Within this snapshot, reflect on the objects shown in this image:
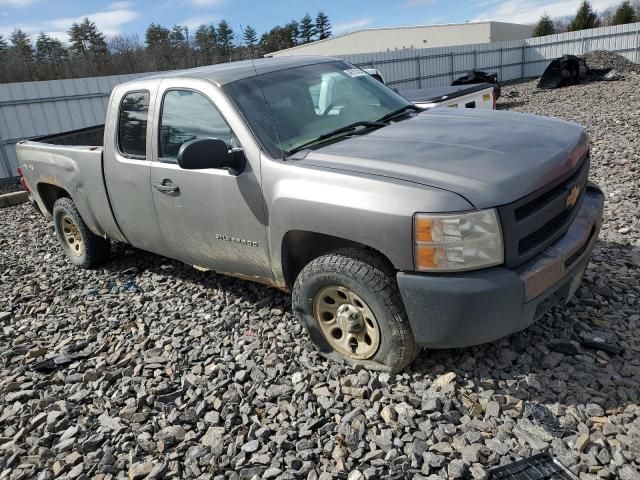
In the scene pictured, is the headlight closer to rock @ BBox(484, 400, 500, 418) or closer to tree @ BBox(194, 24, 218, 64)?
rock @ BBox(484, 400, 500, 418)

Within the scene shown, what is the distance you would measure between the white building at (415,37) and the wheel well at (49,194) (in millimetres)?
53500

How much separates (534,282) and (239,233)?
1.83m

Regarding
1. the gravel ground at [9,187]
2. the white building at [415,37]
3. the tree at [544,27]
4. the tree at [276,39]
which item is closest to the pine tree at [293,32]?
the tree at [276,39]

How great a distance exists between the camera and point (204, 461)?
2572 mm

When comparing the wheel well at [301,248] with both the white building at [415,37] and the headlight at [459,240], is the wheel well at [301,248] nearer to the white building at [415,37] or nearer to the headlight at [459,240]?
the headlight at [459,240]

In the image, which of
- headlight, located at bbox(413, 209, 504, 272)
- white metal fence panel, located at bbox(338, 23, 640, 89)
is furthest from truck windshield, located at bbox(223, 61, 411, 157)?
white metal fence panel, located at bbox(338, 23, 640, 89)

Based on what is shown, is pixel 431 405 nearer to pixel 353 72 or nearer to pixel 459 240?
pixel 459 240

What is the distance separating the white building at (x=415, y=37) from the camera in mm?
57312

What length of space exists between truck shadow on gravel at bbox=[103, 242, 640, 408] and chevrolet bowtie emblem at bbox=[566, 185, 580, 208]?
2.77ft

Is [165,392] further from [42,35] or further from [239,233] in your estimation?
[42,35]

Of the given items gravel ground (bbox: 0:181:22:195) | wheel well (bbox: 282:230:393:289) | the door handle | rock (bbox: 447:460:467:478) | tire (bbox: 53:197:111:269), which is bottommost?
gravel ground (bbox: 0:181:22:195)

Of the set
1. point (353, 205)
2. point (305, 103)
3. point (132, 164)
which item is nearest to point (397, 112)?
point (305, 103)

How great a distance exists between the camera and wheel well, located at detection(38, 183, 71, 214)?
18.2 ft

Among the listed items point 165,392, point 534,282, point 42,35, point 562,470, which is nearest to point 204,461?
point 165,392
